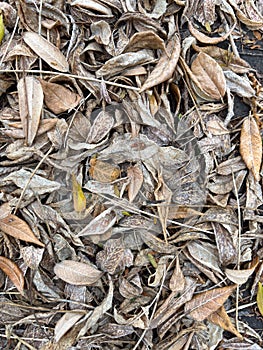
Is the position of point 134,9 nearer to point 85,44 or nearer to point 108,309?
point 85,44

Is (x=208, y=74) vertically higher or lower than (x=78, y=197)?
higher

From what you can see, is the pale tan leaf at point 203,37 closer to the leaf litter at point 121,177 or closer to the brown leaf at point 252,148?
the leaf litter at point 121,177

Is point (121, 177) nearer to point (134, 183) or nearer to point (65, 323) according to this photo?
point (134, 183)

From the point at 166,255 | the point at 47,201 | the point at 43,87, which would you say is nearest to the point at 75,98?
the point at 43,87

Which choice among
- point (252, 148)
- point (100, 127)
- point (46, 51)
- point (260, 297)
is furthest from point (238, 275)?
point (46, 51)

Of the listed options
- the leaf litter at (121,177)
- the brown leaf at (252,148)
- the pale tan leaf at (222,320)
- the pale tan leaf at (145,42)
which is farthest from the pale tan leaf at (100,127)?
the pale tan leaf at (222,320)

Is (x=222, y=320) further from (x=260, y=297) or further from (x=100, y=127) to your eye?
(x=100, y=127)

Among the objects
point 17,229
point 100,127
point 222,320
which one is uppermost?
point 100,127
